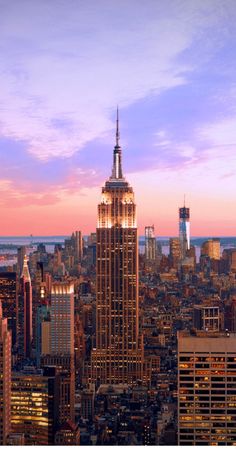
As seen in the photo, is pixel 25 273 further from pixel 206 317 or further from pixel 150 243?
pixel 206 317

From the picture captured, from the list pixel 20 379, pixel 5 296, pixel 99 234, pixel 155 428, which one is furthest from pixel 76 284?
pixel 155 428

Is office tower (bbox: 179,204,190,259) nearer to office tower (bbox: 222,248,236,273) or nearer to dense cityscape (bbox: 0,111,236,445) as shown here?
dense cityscape (bbox: 0,111,236,445)

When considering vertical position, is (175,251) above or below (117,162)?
below

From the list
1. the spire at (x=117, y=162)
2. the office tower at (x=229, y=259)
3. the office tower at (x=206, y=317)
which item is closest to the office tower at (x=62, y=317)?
the spire at (x=117, y=162)

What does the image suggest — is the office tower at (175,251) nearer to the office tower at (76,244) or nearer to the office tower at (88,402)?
the office tower at (76,244)

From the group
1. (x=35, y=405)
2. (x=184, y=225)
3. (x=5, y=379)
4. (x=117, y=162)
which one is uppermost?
(x=117, y=162)

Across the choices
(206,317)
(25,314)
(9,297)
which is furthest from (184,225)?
(9,297)

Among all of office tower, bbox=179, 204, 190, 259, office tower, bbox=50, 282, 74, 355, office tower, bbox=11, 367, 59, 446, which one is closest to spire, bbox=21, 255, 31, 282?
office tower, bbox=50, 282, 74, 355
